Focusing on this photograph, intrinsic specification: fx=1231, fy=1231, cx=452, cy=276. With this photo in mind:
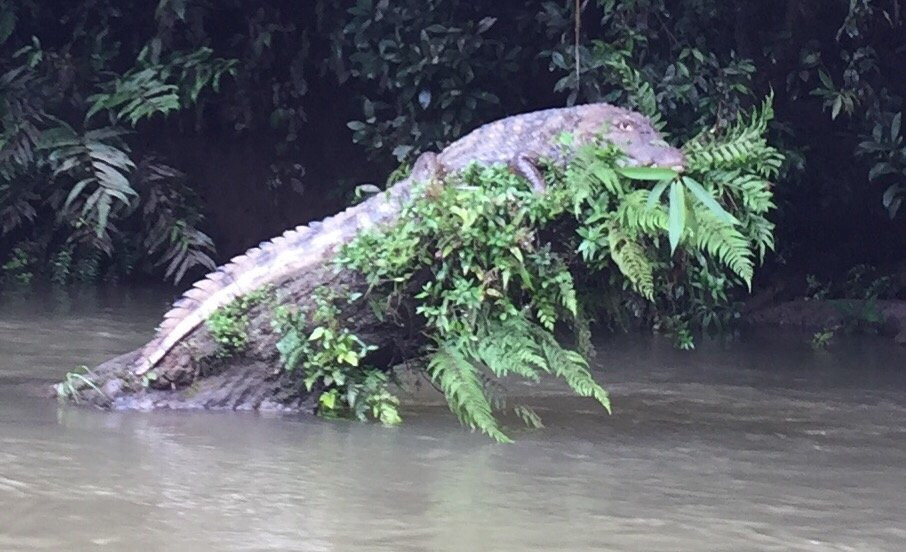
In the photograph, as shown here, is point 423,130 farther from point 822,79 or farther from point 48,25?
point 48,25

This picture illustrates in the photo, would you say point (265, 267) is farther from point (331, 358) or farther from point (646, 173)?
point (646, 173)

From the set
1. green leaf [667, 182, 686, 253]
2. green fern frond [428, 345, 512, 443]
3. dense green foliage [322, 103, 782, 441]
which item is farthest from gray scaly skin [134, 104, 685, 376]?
green fern frond [428, 345, 512, 443]

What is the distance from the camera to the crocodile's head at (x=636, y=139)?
5.22 meters

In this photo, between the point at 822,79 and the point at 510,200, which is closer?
the point at 510,200

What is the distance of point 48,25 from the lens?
10.0m

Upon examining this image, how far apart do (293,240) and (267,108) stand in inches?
190

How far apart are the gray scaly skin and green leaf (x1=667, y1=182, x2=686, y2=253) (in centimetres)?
24

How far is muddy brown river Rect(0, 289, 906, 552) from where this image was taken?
3229 millimetres

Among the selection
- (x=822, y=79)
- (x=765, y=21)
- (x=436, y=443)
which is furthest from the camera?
(x=765, y=21)

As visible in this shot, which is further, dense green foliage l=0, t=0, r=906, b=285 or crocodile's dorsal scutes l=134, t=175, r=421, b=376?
dense green foliage l=0, t=0, r=906, b=285

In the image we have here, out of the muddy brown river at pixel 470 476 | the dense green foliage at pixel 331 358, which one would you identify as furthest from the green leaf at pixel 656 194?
the dense green foliage at pixel 331 358

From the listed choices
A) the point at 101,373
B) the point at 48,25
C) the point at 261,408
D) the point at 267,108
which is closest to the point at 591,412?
the point at 261,408

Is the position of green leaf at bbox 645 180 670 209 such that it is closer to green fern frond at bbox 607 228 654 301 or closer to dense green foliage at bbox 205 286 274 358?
green fern frond at bbox 607 228 654 301

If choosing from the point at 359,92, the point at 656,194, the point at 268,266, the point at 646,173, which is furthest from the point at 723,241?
the point at 359,92
